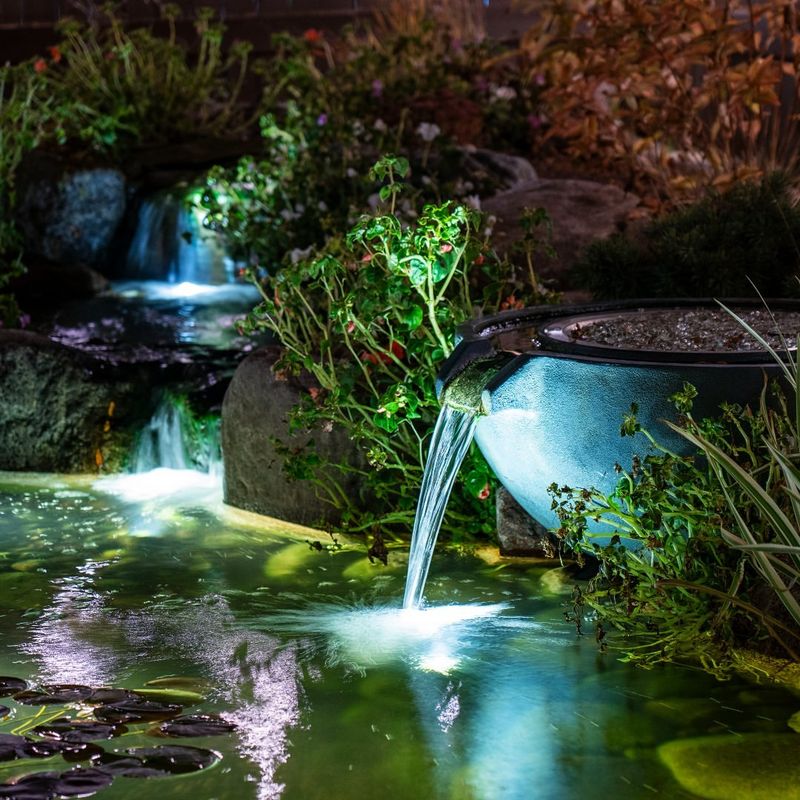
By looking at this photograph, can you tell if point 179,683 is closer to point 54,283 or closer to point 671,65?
point 671,65

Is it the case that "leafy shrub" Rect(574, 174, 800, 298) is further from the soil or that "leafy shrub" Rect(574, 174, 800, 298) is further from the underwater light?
the underwater light

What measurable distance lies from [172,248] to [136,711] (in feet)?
24.5

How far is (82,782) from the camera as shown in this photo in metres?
3.00

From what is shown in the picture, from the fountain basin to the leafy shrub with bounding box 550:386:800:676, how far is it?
8cm

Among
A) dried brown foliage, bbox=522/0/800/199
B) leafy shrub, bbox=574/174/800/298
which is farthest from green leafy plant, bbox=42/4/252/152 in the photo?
leafy shrub, bbox=574/174/800/298

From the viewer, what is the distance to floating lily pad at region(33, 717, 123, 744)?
10.7 ft

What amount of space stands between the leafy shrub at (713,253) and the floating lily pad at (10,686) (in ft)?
11.0

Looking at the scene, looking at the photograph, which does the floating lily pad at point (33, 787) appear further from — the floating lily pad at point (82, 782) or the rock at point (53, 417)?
the rock at point (53, 417)

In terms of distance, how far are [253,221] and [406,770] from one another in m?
6.53

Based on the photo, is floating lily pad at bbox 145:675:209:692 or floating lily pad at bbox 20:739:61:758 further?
floating lily pad at bbox 145:675:209:692

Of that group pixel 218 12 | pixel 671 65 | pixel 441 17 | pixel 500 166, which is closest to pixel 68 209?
pixel 500 166

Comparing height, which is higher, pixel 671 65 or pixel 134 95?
pixel 134 95

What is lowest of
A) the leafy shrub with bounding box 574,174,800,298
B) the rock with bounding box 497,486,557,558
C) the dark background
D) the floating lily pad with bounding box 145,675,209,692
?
the floating lily pad with bounding box 145,675,209,692

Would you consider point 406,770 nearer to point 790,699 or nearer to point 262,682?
point 262,682
